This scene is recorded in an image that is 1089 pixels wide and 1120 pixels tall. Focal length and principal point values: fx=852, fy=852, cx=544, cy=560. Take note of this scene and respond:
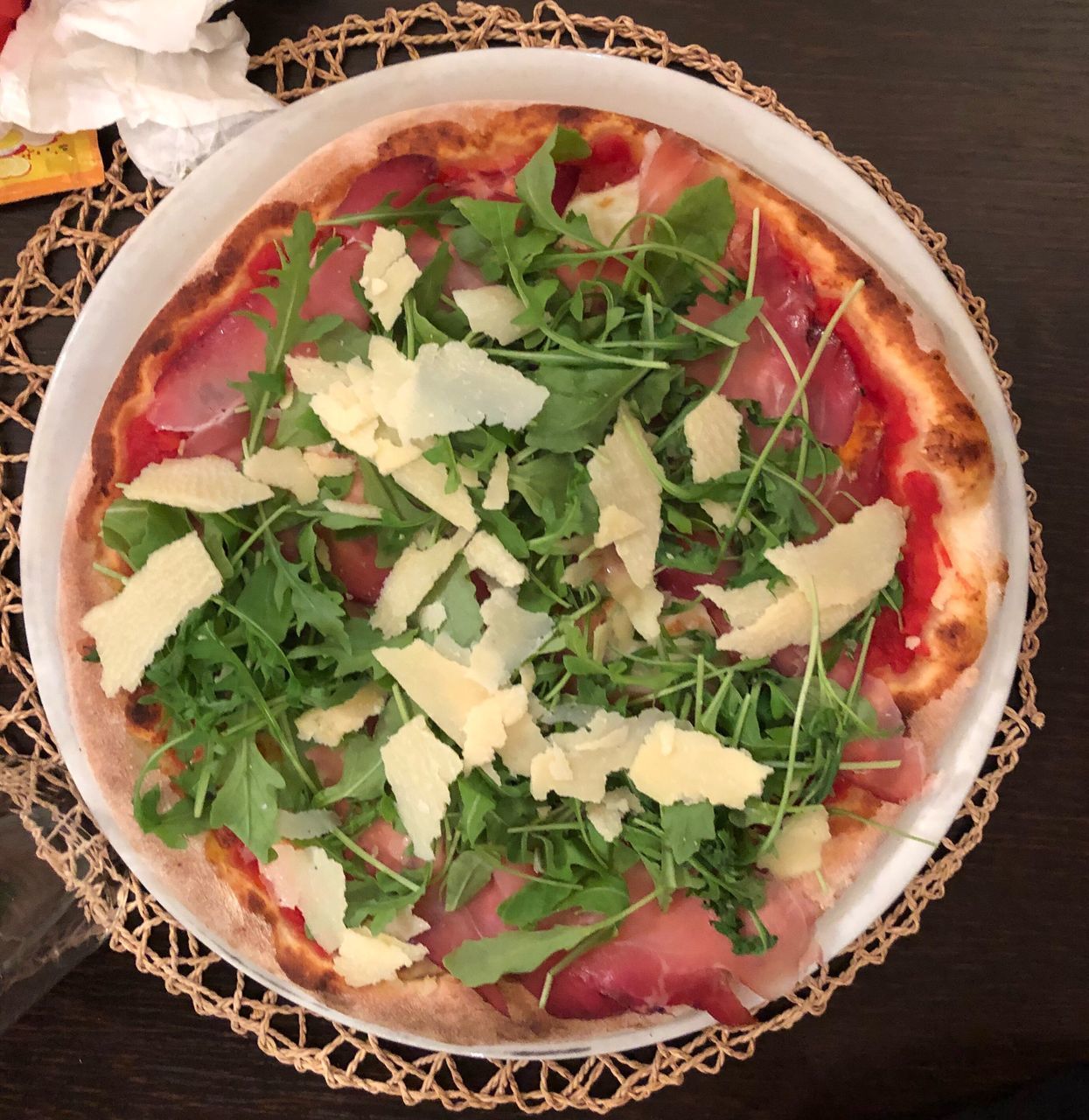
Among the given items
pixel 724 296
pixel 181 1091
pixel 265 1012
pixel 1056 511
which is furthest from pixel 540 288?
pixel 181 1091

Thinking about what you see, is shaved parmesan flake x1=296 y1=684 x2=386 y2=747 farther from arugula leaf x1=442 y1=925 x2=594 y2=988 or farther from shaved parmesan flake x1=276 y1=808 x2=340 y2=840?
arugula leaf x1=442 y1=925 x2=594 y2=988

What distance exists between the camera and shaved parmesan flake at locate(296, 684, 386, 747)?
1.14m

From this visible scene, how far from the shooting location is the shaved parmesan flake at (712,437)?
3.43 ft

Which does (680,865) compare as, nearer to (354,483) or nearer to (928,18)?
(354,483)

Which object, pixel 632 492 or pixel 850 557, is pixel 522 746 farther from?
pixel 850 557

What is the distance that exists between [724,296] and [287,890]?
1005mm

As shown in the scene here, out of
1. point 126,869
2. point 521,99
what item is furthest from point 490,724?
point 521,99

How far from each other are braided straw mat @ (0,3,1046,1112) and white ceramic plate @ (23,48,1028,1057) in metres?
0.06

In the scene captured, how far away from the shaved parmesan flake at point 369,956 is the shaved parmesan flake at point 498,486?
609 millimetres

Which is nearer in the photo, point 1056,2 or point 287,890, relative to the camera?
point 287,890

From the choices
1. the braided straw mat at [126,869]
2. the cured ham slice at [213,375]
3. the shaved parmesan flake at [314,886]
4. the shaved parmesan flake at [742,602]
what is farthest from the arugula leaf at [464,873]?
the cured ham slice at [213,375]

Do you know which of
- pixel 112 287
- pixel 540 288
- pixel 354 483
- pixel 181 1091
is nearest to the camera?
pixel 540 288

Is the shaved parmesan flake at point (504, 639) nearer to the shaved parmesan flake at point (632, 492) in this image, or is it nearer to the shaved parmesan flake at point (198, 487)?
A: the shaved parmesan flake at point (632, 492)

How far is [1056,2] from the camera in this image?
1.30 meters
